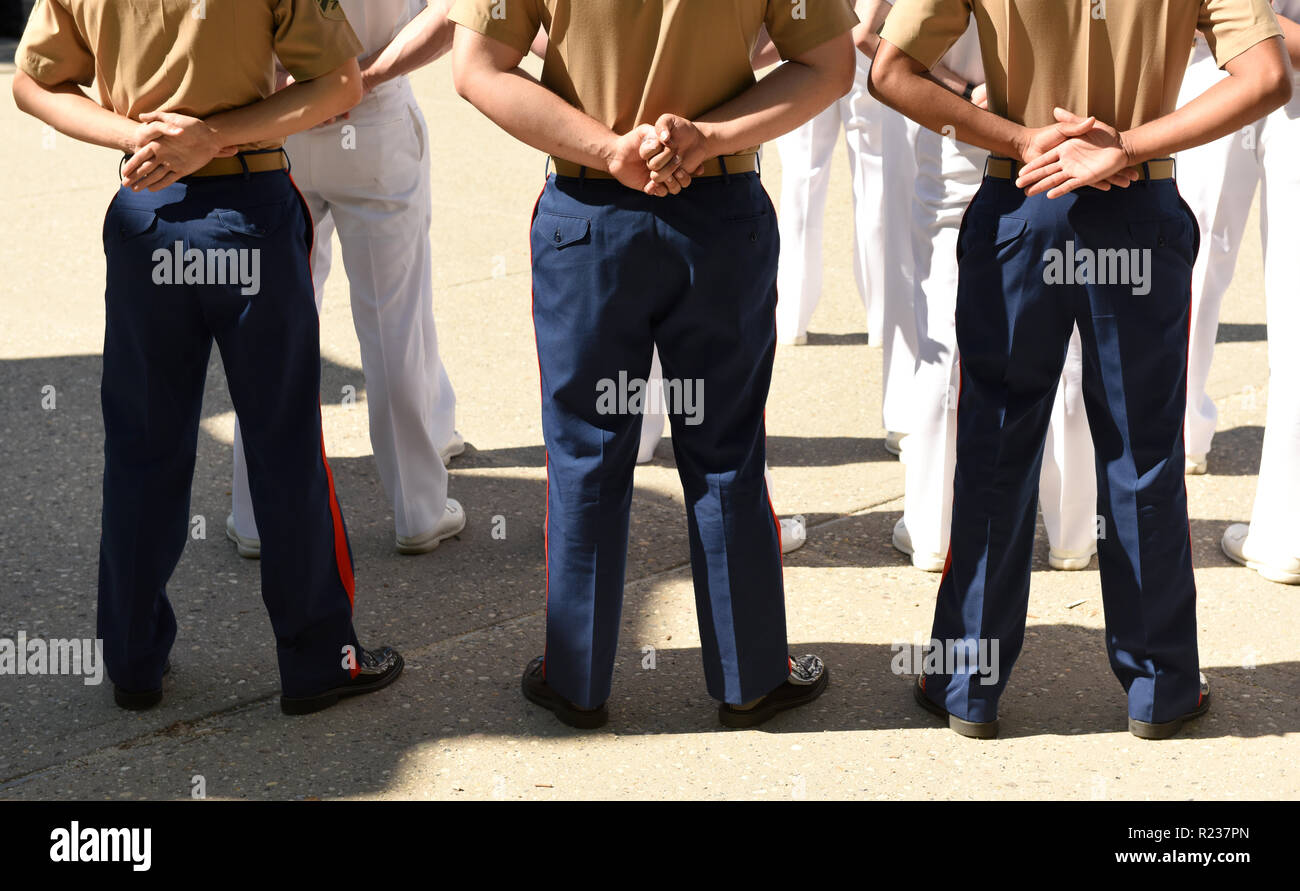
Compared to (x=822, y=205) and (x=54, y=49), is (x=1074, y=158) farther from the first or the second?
(x=822, y=205)

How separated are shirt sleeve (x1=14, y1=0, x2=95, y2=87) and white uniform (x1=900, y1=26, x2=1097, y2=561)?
2245mm

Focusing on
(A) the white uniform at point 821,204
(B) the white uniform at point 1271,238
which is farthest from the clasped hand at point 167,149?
(A) the white uniform at point 821,204

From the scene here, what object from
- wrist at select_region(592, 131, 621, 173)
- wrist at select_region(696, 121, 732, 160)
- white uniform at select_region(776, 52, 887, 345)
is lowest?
white uniform at select_region(776, 52, 887, 345)

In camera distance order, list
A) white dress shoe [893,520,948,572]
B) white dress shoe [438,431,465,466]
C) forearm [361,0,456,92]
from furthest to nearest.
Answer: white dress shoe [438,431,465,466] → white dress shoe [893,520,948,572] → forearm [361,0,456,92]

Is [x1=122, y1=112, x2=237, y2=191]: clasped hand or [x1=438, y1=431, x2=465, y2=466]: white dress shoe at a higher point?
[x1=122, y1=112, x2=237, y2=191]: clasped hand

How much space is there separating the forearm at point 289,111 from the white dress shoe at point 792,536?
1.99m

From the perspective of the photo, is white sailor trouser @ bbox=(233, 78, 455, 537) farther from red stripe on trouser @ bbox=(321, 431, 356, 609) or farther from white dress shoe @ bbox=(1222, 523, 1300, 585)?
white dress shoe @ bbox=(1222, 523, 1300, 585)

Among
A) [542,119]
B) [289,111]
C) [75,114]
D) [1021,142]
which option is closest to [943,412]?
[1021,142]

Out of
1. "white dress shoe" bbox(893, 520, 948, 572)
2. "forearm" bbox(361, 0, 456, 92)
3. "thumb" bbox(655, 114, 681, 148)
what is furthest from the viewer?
"white dress shoe" bbox(893, 520, 948, 572)

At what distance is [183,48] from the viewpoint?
3410 millimetres

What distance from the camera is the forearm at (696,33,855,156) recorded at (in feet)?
11.0

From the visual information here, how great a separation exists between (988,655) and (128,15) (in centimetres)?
247

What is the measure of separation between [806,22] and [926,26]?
0.86ft

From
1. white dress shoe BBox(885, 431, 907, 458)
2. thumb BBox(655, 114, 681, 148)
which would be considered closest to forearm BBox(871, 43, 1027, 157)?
thumb BBox(655, 114, 681, 148)
